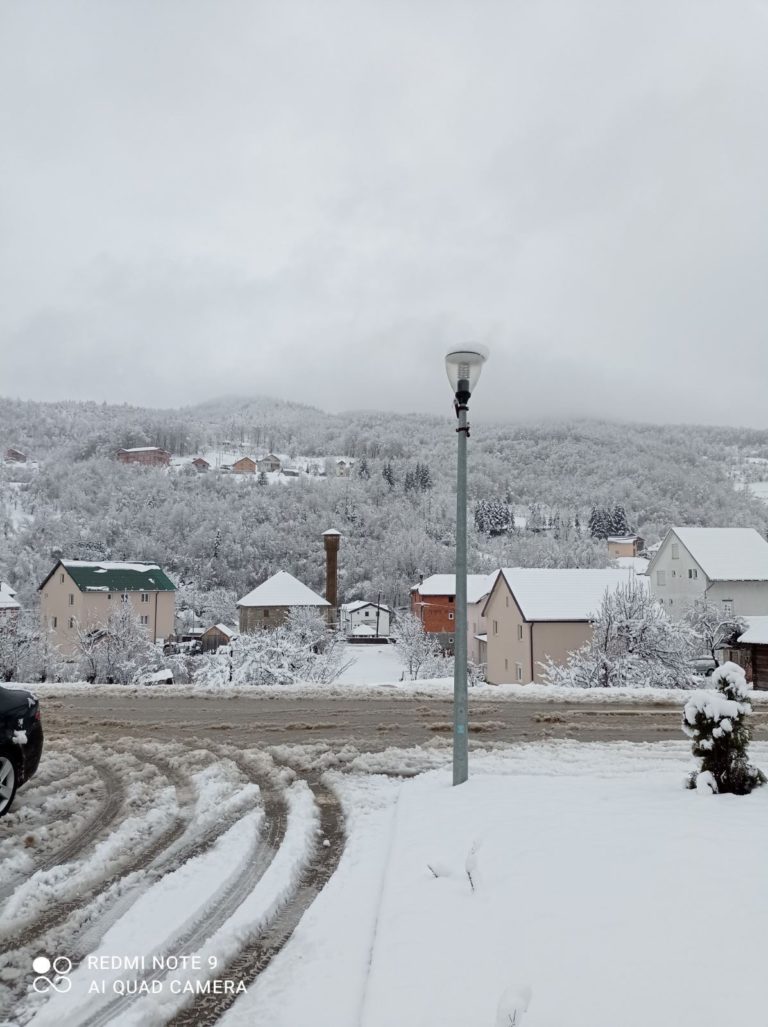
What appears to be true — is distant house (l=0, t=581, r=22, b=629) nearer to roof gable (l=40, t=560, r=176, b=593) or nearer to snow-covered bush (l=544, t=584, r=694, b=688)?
roof gable (l=40, t=560, r=176, b=593)

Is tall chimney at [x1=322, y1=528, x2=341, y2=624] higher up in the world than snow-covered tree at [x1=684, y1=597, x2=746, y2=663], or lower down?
higher up

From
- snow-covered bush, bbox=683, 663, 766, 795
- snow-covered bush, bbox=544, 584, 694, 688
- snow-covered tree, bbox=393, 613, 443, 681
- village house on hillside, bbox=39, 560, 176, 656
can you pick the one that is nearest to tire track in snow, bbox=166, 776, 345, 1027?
snow-covered bush, bbox=683, 663, 766, 795

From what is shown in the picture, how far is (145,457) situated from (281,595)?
106983 mm

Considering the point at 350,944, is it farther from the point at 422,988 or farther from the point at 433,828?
the point at 433,828

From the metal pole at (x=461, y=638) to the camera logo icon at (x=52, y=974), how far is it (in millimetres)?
4235

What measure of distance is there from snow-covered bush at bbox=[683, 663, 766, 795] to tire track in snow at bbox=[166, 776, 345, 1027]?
3.44 m

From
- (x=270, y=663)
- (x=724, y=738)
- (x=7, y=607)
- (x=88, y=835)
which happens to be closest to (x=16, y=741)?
(x=88, y=835)

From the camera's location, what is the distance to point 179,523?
105375 millimetres

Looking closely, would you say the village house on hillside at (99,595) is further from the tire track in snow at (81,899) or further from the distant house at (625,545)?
the distant house at (625,545)

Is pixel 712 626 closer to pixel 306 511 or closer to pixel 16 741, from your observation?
pixel 16 741

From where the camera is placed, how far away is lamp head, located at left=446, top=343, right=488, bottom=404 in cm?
786

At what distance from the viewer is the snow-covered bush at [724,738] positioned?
254 inches

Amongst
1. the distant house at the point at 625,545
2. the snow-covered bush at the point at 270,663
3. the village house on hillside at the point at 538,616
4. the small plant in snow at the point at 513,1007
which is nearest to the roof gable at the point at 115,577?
the snow-covered bush at the point at 270,663

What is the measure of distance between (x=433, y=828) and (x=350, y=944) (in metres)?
1.96
